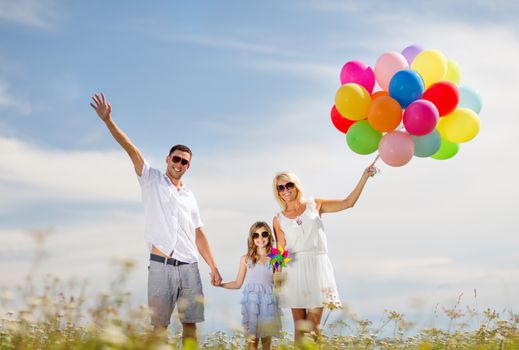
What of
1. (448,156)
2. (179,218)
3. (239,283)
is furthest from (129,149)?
(448,156)

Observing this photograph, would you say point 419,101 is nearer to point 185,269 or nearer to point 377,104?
point 377,104

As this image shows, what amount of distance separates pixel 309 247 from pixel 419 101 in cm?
201

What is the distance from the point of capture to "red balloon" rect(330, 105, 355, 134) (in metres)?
7.14

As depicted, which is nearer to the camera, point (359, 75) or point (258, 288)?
point (258, 288)

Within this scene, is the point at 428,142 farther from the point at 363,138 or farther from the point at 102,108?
the point at 102,108

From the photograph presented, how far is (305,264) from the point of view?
6.19 m

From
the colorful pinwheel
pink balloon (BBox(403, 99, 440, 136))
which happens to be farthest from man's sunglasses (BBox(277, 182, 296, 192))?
pink balloon (BBox(403, 99, 440, 136))

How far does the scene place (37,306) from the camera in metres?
4.15

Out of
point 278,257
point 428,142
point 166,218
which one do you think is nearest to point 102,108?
point 166,218

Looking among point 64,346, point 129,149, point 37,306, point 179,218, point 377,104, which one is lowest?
point 64,346

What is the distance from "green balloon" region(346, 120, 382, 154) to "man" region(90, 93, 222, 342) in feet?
6.44

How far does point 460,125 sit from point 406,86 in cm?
90

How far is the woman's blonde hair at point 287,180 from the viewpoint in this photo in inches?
250

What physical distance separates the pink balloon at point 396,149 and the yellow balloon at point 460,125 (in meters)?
0.60
